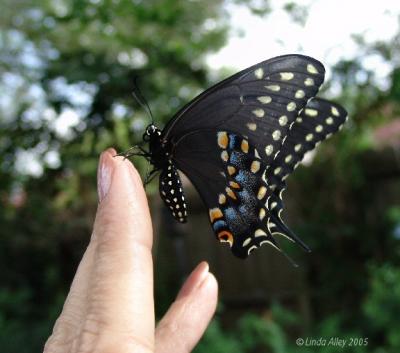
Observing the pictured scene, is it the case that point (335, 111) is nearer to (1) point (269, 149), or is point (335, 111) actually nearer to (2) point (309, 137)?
(2) point (309, 137)

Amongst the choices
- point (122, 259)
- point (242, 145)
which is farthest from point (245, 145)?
point (122, 259)

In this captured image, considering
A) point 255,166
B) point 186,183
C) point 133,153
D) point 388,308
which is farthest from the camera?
point 186,183

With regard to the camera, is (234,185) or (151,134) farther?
(234,185)

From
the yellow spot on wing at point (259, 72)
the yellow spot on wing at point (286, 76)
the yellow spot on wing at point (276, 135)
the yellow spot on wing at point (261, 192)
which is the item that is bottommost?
the yellow spot on wing at point (261, 192)

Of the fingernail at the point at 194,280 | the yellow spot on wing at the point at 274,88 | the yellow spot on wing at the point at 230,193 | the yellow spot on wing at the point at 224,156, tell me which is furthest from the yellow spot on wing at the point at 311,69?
the fingernail at the point at 194,280

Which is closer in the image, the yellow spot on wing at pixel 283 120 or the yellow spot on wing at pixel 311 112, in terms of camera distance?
the yellow spot on wing at pixel 283 120

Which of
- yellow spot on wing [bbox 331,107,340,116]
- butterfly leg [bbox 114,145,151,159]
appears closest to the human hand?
butterfly leg [bbox 114,145,151,159]

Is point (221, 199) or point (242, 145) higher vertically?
point (242, 145)

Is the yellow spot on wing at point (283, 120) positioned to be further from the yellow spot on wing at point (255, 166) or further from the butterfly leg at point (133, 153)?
the butterfly leg at point (133, 153)
